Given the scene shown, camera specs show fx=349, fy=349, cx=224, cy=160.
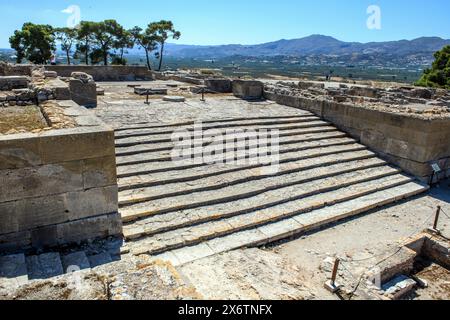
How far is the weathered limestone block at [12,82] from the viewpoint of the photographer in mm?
8870

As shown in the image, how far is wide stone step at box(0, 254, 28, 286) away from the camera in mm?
4324

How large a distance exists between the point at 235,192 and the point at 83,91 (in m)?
6.91

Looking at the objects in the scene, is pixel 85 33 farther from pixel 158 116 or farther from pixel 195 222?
pixel 195 222

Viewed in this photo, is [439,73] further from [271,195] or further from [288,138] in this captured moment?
[271,195]

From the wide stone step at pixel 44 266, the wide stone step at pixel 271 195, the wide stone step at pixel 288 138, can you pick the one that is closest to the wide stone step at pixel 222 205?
the wide stone step at pixel 271 195

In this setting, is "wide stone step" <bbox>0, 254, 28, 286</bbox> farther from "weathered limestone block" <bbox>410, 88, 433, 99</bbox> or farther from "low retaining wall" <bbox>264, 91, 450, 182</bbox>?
"weathered limestone block" <bbox>410, 88, 433, 99</bbox>

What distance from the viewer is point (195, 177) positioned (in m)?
7.98

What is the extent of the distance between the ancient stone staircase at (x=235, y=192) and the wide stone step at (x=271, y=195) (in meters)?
0.02

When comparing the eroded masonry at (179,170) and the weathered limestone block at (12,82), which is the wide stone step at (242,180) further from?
the weathered limestone block at (12,82)

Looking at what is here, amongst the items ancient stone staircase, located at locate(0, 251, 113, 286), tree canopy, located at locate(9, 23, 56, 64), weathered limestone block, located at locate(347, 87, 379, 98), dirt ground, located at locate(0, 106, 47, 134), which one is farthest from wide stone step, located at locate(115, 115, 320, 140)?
tree canopy, located at locate(9, 23, 56, 64)

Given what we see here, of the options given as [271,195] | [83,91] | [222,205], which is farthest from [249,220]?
[83,91]

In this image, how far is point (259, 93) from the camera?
15406 millimetres

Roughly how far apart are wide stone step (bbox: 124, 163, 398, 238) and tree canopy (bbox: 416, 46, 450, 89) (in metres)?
20.8
